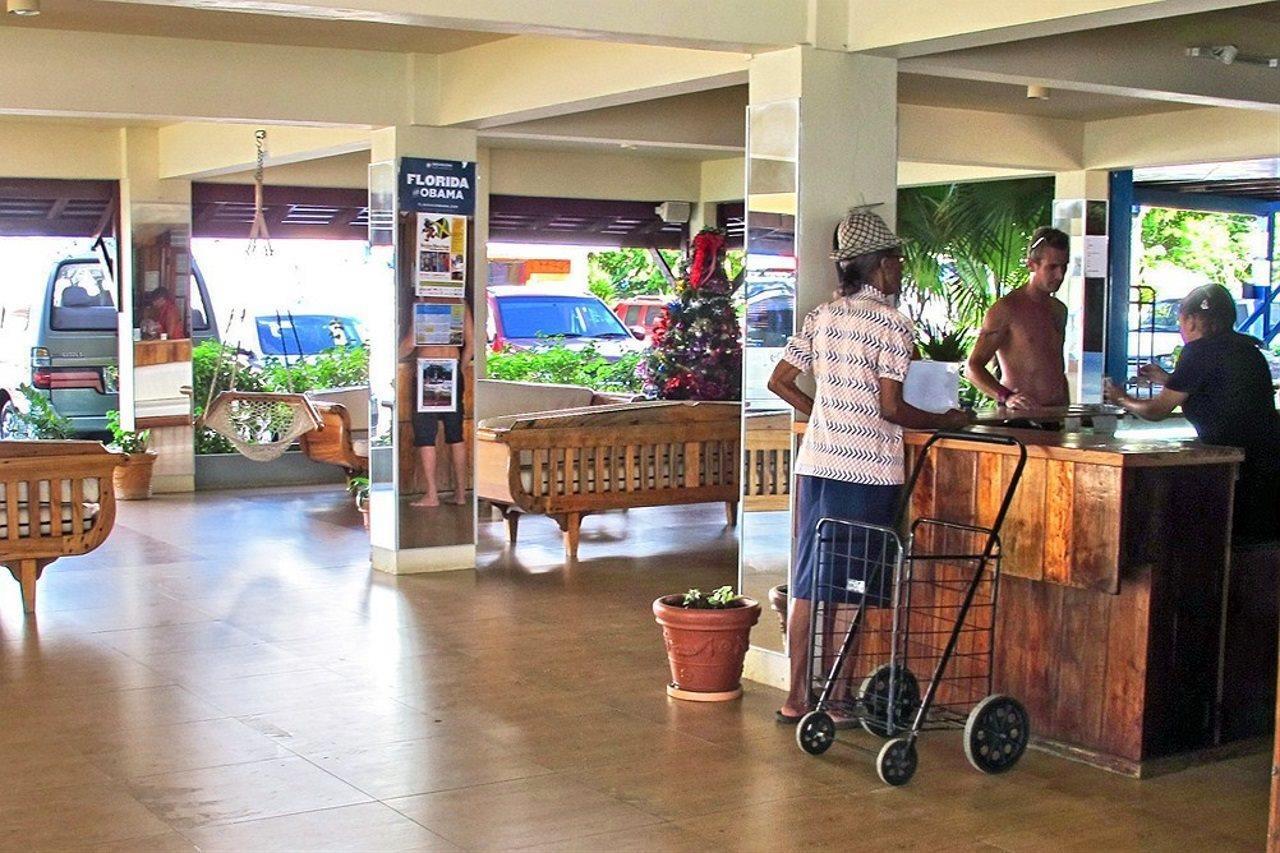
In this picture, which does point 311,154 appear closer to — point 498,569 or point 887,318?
point 498,569

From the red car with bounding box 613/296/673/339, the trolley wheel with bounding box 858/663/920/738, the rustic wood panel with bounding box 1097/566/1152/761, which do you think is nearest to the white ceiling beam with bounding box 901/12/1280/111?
the rustic wood panel with bounding box 1097/566/1152/761

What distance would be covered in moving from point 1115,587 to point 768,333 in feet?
6.04

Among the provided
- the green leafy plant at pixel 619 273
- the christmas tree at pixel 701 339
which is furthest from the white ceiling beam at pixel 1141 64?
the green leafy plant at pixel 619 273

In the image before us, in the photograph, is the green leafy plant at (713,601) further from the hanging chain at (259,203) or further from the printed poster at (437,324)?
the hanging chain at (259,203)

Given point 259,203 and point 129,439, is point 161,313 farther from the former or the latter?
point 259,203

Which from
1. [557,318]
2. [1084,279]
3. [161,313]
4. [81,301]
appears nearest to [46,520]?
[161,313]

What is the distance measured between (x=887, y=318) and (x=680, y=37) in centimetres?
138

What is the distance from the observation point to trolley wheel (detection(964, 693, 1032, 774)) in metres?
5.32

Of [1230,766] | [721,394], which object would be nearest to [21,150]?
[721,394]

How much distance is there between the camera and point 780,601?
6418mm

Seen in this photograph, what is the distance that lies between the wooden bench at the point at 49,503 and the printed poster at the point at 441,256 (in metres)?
1.92

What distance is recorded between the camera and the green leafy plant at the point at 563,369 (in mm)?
14297

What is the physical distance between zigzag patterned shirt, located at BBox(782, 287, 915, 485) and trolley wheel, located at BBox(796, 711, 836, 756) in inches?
32.7

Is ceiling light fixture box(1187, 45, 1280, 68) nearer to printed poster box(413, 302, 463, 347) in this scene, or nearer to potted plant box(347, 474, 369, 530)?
printed poster box(413, 302, 463, 347)
